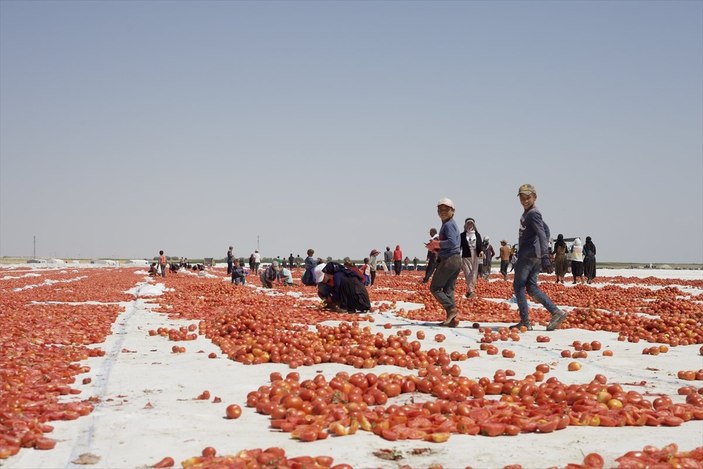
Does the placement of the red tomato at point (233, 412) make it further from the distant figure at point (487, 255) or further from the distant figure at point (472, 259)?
the distant figure at point (487, 255)

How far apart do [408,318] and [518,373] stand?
21.5 feet

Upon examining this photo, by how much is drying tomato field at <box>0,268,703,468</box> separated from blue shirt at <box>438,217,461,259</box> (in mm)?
1513

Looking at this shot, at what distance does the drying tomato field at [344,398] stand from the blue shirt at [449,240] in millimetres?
1513

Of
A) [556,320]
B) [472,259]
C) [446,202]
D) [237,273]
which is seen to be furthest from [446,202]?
[237,273]

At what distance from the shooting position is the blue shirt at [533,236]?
11.0 meters

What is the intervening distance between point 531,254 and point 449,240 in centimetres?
152

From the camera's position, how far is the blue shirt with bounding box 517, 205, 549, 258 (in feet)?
36.0

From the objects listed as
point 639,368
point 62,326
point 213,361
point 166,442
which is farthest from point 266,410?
point 62,326

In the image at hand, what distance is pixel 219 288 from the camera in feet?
72.8

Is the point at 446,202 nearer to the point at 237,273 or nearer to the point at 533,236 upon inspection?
the point at 533,236

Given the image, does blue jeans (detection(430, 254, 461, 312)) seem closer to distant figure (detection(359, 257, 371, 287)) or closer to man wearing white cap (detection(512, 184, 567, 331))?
man wearing white cap (detection(512, 184, 567, 331))

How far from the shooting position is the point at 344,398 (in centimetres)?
561

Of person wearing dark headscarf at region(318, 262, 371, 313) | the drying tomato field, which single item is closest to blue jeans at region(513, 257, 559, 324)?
the drying tomato field

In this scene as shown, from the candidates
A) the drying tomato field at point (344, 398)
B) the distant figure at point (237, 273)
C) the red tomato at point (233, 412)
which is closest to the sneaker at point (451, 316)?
the drying tomato field at point (344, 398)
